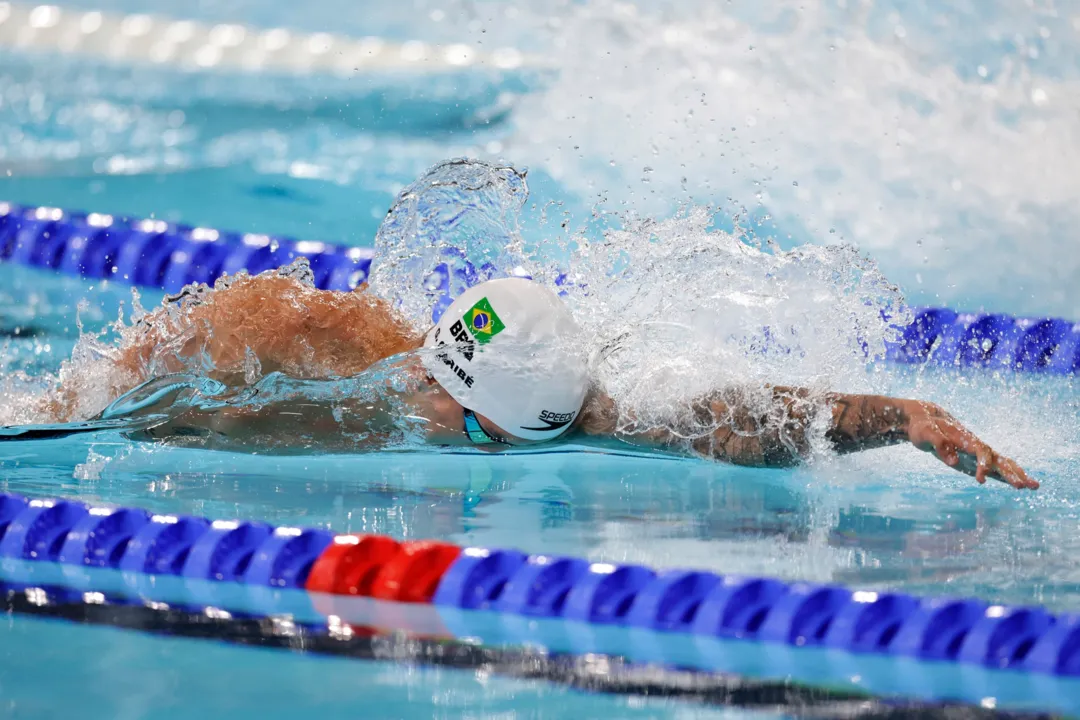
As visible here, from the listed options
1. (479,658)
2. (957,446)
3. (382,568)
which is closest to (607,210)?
(957,446)

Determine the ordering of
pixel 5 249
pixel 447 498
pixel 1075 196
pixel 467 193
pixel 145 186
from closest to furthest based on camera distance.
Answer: pixel 447 498 → pixel 467 193 → pixel 5 249 → pixel 1075 196 → pixel 145 186

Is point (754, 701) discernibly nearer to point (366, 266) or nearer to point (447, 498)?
point (447, 498)

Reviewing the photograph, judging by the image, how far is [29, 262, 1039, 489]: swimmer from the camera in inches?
118

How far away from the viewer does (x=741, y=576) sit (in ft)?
7.80

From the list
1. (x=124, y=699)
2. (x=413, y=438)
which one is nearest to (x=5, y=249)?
(x=413, y=438)

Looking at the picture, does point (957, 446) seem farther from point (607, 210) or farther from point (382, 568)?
point (607, 210)

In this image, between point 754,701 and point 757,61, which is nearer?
point 754,701

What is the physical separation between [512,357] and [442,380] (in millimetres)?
188

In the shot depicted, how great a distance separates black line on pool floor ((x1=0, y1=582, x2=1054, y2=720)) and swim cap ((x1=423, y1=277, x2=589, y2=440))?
0.83 m

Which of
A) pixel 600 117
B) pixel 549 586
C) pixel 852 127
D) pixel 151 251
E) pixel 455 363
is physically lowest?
pixel 151 251

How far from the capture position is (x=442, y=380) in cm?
304

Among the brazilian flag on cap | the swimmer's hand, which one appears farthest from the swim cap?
the swimmer's hand

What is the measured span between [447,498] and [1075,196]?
425cm

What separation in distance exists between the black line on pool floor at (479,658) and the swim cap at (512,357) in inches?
32.6
